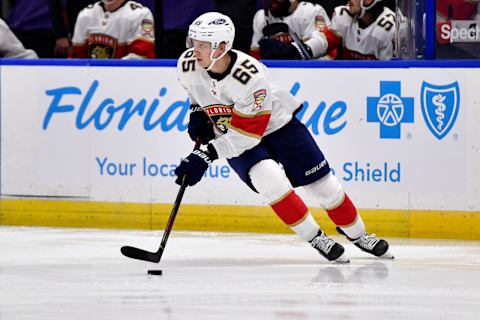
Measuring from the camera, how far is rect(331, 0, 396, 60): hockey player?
7.85 meters

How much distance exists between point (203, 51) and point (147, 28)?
7.85 feet

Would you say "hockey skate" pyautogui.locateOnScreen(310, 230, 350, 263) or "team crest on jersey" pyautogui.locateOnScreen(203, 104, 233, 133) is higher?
"team crest on jersey" pyautogui.locateOnScreen(203, 104, 233, 133)

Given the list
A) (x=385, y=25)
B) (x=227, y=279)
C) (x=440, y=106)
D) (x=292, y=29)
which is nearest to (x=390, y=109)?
(x=440, y=106)

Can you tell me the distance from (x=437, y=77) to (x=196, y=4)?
1739 millimetres

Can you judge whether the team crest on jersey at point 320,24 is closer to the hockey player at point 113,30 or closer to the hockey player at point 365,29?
the hockey player at point 365,29

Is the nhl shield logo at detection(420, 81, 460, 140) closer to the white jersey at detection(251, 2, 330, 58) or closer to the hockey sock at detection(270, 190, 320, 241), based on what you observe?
the white jersey at detection(251, 2, 330, 58)

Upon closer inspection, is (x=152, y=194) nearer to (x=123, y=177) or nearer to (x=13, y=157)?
(x=123, y=177)

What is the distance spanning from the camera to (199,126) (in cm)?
632

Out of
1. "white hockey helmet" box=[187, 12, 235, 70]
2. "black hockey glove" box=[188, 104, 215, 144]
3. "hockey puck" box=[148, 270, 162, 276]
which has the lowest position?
"hockey puck" box=[148, 270, 162, 276]

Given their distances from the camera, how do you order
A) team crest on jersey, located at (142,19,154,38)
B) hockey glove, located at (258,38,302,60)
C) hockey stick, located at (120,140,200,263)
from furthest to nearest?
team crest on jersey, located at (142,19,154,38), hockey glove, located at (258,38,302,60), hockey stick, located at (120,140,200,263)

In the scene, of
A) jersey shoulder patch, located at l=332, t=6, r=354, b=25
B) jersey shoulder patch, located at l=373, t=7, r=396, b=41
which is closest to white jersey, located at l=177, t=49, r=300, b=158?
jersey shoulder patch, located at l=373, t=7, r=396, b=41

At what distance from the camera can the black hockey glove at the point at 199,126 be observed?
6.32 metres

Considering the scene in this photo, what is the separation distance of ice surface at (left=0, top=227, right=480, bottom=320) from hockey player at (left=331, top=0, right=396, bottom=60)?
46.0 inches

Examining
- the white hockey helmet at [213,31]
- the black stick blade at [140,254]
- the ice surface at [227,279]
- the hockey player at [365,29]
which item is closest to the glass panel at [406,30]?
the hockey player at [365,29]
